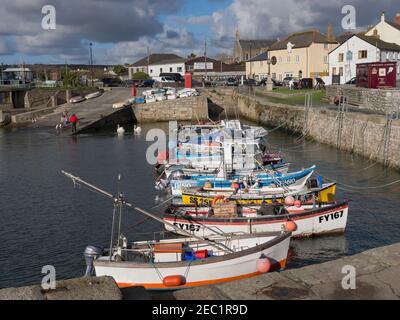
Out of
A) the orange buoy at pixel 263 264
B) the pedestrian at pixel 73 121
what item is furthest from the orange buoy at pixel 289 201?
the pedestrian at pixel 73 121

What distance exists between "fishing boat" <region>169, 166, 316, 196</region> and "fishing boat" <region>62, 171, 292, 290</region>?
556cm

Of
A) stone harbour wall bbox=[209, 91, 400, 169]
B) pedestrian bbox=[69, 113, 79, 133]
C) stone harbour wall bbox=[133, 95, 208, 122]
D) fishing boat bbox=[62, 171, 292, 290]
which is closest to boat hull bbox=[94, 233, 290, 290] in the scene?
fishing boat bbox=[62, 171, 292, 290]

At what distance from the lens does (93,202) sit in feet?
70.7

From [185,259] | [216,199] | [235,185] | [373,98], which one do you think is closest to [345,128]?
[373,98]

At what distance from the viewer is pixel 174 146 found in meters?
29.7

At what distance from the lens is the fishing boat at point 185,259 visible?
1140 cm

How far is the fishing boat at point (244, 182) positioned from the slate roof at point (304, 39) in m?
55.2

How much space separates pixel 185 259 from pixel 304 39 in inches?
2650

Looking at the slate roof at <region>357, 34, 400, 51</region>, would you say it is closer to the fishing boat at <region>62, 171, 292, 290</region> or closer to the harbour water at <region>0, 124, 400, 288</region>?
the harbour water at <region>0, 124, 400, 288</region>

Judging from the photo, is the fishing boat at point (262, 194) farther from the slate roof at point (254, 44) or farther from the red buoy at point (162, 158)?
the slate roof at point (254, 44)

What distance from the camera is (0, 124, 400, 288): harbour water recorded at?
1538cm

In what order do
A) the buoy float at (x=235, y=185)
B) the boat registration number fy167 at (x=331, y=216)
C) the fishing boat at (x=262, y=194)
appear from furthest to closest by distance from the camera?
1. the buoy float at (x=235, y=185)
2. the fishing boat at (x=262, y=194)
3. the boat registration number fy167 at (x=331, y=216)

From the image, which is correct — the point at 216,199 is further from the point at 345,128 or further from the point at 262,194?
the point at 345,128

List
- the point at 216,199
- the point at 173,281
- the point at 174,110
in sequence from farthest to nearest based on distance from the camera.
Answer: the point at 174,110
the point at 216,199
the point at 173,281
